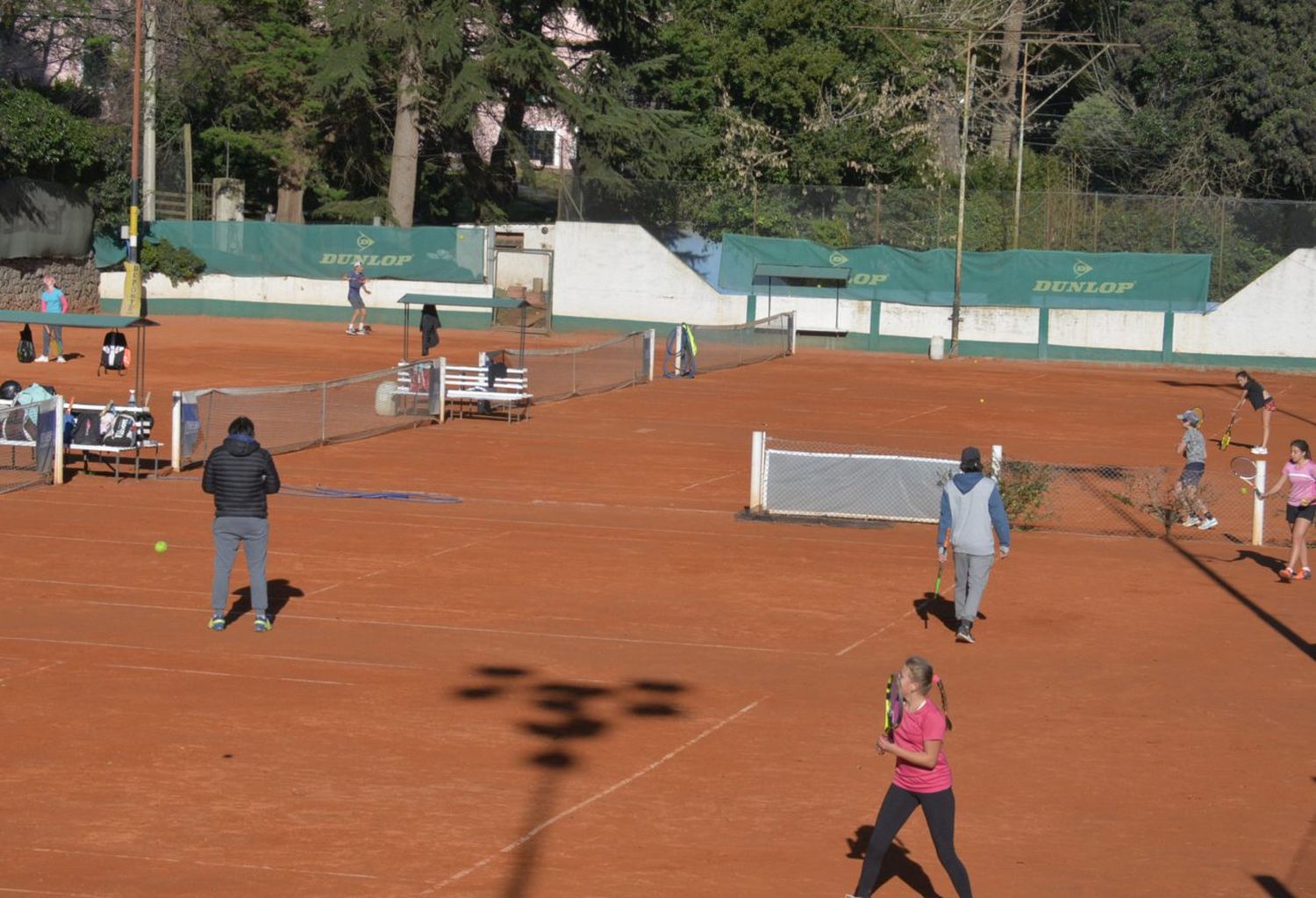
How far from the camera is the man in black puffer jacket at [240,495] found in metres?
12.9

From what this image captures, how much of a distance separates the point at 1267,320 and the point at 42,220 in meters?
37.2

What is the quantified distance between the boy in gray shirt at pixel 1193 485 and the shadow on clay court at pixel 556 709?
10375 mm

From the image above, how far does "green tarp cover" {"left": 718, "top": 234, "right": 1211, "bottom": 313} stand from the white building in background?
27.2 feet

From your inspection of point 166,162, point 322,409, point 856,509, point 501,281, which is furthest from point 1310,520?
point 166,162

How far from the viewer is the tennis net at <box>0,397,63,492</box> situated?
20.3 metres

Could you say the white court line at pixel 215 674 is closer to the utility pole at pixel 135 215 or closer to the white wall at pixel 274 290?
the utility pole at pixel 135 215

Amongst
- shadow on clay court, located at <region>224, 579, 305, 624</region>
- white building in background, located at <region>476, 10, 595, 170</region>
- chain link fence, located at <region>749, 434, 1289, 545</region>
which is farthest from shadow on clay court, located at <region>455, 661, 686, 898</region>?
white building in background, located at <region>476, 10, 595, 170</region>

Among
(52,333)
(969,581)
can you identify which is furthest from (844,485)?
(52,333)

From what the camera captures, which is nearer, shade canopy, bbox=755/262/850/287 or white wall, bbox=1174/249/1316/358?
white wall, bbox=1174/249/1316/358

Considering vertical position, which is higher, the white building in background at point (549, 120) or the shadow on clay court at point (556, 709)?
the white building in background at point (549, 120)

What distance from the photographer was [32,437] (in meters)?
20.8

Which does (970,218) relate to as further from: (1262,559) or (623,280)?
(1262,559)

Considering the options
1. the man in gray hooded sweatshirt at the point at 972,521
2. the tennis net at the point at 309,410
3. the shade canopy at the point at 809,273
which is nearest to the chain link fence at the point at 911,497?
the man in gray hooded sweatshirt at the point at 972,521

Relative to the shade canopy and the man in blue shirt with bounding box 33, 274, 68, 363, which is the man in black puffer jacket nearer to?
the man in blue shirt with bounding box 33, 274, 68, 363
